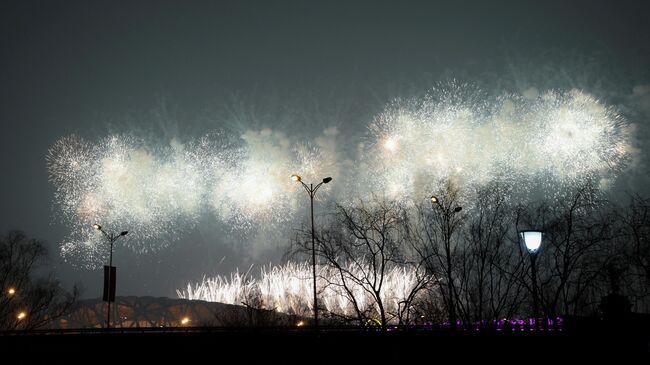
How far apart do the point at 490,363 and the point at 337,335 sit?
7.33 meters

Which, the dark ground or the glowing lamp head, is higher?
the glowing lamp head

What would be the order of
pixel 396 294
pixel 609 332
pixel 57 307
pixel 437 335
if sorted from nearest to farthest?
pixel 609 332
pixel 437 335
pixel 396 294
pixel 57 307

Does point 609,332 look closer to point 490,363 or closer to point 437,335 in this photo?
point 490,363

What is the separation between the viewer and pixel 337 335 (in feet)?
94.0

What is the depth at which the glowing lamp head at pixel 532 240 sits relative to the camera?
795 inches

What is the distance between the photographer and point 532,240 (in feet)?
66.5

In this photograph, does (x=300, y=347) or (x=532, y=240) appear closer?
(x=532, y=240)

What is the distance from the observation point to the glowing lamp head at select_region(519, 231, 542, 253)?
20.2 metres

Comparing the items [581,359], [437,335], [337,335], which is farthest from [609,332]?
[337,335]

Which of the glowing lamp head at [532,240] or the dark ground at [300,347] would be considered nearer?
the glowing lamp head at [532,240]

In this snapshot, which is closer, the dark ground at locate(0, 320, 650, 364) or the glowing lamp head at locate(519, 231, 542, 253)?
the glowing lamp head at locate(519, 231, 542, 253)

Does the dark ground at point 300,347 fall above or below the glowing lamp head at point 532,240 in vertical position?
below

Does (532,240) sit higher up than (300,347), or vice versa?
(532,240)

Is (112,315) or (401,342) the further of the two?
(112,315)
